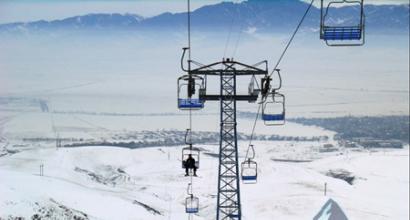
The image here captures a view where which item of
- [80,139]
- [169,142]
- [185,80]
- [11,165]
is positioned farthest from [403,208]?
[80,139]

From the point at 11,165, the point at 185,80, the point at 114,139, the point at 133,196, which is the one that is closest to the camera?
the point at 185,80

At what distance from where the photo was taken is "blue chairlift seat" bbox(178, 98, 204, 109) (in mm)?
19266

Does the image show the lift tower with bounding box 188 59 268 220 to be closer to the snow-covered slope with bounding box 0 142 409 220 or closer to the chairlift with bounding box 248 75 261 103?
the chairlift with bounding box 248 75 261 103

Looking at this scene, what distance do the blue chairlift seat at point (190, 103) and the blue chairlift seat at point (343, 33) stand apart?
9.67 meters

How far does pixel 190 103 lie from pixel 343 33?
9.96 m

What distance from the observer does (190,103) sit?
64.0 ft

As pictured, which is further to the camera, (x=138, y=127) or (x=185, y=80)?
(x=138, y=127)

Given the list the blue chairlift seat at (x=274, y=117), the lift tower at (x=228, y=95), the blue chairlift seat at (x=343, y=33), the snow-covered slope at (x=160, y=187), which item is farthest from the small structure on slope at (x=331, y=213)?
the blue chairlift seat at (x=343, y=33)

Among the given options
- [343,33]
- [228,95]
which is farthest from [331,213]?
[343,33]

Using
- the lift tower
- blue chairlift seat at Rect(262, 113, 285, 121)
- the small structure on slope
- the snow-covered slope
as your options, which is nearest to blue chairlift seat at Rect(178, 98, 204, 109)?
the lift tower

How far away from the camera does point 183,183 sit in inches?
2980

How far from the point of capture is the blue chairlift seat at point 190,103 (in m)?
19.3

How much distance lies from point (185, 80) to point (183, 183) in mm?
57985

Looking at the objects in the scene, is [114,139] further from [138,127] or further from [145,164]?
[145,164]
